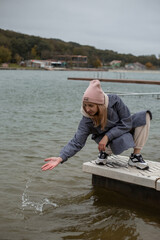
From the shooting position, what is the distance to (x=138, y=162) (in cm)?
498

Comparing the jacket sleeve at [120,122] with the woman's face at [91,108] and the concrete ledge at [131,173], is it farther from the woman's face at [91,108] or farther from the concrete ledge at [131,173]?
the concrete ledge at [131,173]

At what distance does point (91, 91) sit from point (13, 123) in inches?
405

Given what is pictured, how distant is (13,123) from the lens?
14.1 m

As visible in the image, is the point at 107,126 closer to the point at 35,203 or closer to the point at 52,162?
the point at 52,162

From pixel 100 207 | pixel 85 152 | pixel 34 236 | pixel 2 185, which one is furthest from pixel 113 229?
pixel 85 152

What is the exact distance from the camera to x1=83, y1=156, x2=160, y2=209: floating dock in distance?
15.2 ft

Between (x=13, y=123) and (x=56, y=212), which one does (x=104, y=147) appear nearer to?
(x=56, y=212)

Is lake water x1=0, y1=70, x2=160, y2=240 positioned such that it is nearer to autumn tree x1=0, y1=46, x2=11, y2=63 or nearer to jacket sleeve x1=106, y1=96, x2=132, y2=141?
jacket sleeve x1=106, y1=96, x2=132, y2=141

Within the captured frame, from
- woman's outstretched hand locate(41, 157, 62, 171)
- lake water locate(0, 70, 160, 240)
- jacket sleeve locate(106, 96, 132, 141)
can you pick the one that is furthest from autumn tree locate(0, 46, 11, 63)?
woman's outstretched hand locate(41, 157, 62, 171)

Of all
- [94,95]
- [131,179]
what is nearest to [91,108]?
[94,95]

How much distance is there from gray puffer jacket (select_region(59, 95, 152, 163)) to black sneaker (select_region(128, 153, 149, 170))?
0.42 m

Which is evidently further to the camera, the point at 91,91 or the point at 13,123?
the point at 13,123

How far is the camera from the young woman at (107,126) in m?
4.26

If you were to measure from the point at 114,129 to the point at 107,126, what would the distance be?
0.10m
